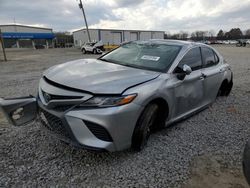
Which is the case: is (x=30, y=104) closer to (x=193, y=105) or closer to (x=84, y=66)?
(x=84, y=66)

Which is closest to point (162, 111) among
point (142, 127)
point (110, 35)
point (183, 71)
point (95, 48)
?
point (142, 127)

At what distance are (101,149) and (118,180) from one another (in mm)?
402

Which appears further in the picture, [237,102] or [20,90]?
[20,90]

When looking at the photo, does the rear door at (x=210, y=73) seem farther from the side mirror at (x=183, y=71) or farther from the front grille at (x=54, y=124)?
the front grille at (x=54, y=124)

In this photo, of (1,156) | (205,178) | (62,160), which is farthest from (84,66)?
(205,178)

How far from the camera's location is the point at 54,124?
101 inches

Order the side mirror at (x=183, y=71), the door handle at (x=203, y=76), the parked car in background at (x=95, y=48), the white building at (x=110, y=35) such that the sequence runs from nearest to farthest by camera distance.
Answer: the side mirror at (x=183, y=71) → the door handle at (x=203, y=76) → the parked car in background at (x=95, y=48) → the white building at (x=110, y=35)

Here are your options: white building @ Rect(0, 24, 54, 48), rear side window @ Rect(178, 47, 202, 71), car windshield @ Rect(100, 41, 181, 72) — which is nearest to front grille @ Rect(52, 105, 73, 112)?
car windshield @ Rect(100, 41, 181, 72)

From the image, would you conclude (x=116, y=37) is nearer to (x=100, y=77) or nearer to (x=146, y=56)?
(x=146, y=56)

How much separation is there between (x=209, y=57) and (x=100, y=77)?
282 centimetres

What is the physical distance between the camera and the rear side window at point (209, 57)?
4300mm

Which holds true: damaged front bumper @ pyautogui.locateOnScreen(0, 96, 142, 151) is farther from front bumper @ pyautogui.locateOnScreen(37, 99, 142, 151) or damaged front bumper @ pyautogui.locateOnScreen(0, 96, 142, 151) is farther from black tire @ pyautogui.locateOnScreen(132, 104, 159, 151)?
black tire @ pyautogui.locateOnScreen(132, 104, 159, 151)

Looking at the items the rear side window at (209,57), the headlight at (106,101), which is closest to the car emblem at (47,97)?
the headlight at (106,101)

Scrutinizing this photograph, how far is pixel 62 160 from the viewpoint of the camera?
8.99 ft
